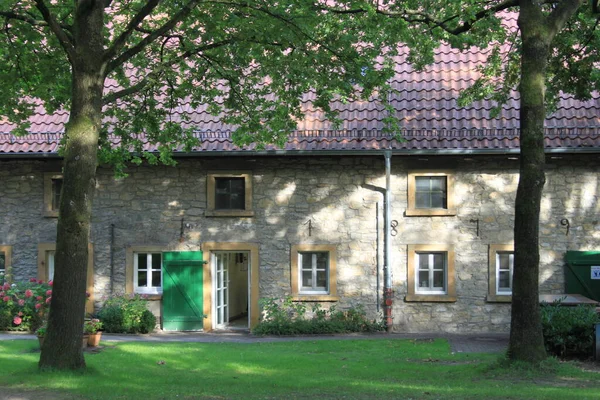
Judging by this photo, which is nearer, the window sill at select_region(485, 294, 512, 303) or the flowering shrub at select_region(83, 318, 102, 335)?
the flowering shrub at select_region(83, 318, 102, 335)

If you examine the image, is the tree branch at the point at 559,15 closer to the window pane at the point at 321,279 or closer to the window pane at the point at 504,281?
the window pane at the point at 504,281

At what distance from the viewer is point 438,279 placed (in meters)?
17.2

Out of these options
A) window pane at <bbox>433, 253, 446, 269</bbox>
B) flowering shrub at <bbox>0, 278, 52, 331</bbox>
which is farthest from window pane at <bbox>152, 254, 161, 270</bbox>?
window pane at <bbox>433, 253, 446, 269</bbox>

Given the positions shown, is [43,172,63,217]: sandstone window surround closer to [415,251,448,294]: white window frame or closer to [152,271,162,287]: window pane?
[152,271,162,287]: window pane

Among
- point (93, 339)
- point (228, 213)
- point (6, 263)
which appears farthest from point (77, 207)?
point (6, 263)

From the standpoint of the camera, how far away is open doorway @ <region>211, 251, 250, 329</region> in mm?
18078

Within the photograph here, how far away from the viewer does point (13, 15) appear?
34.1 ft

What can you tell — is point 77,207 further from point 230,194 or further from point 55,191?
point 55,191

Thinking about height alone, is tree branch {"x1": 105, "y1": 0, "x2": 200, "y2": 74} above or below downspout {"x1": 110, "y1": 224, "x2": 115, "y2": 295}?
above

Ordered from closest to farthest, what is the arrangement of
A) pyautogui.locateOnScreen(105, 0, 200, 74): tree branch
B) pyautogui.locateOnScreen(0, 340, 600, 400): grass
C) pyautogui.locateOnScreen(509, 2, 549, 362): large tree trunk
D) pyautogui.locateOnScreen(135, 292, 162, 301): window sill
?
pyautogui.locateOnScreen(0, 340, 600, 400): grass < pyautogui.locateOnScreen(509, 2, 549, 362): large tree trunk < pyautogui.locateOnScreen(105, 0, 200, 74): tree branch < pyautogui.locateOnScreen(135, 292, 162, 301): window sill

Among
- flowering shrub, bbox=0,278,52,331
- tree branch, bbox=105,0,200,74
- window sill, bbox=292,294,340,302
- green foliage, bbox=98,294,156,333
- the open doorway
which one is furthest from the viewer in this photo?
the open doorway

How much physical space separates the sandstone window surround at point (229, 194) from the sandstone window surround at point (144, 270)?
1584 millimetres

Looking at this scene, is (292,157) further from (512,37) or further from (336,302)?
(512,37)

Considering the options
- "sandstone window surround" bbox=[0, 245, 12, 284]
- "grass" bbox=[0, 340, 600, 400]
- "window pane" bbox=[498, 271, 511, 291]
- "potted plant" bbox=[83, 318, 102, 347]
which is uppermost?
"sandstone window surround" bbox=[0, 245, 12, 284]
